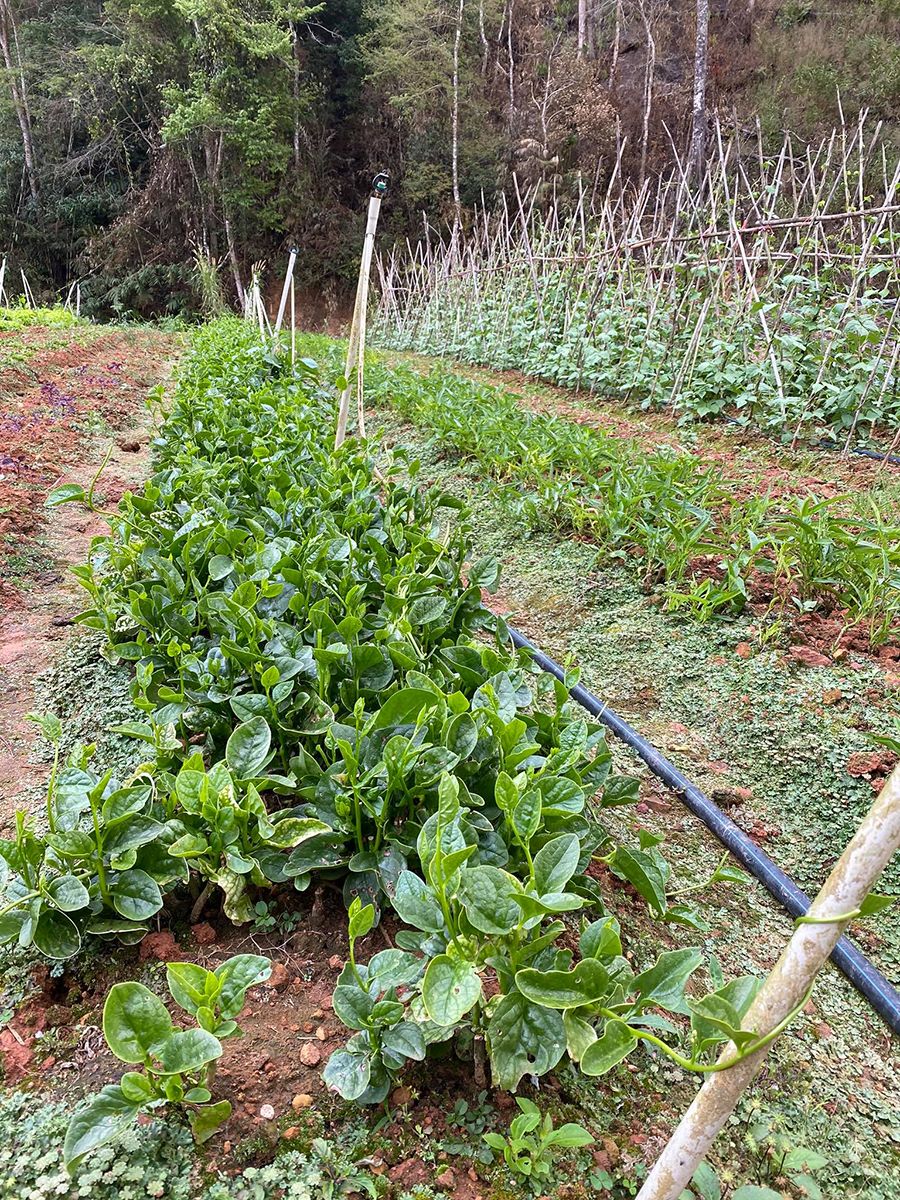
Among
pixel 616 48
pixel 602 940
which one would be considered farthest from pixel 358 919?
pixel 616 48

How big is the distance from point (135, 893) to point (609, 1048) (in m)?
0.85

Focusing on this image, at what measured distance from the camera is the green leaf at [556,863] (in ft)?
3.94

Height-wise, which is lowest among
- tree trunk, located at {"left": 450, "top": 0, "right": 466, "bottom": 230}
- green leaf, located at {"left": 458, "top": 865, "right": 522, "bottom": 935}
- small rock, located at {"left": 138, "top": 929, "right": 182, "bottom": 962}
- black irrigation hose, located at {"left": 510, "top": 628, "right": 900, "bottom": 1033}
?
black irrigation hose, located at {"left": 510, "top": 628, "right": 900, "bottom": 1033}

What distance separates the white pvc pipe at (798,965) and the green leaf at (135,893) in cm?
92

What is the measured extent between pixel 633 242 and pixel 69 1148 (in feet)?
25.9

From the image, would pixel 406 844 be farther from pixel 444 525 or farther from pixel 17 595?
pixel 444 525

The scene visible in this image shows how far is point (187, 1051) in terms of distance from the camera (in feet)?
3.43

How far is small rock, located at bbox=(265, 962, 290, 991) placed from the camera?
1358 mm

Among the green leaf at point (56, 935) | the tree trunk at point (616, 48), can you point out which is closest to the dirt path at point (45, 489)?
the green leaf at point (56, 935)

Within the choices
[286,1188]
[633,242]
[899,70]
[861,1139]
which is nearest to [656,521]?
[861,1139]

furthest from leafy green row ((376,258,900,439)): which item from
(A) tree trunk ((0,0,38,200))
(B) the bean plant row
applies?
(A) tree trunk ((0,0,38,200))

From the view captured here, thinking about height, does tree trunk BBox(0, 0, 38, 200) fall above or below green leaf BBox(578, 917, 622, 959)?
above

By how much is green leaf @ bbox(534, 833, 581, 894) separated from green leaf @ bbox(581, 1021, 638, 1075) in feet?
0.72

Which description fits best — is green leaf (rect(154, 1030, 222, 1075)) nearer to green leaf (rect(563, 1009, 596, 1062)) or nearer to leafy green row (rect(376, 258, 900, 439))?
green leaf (rect(563, 1009, 596, 1062))
